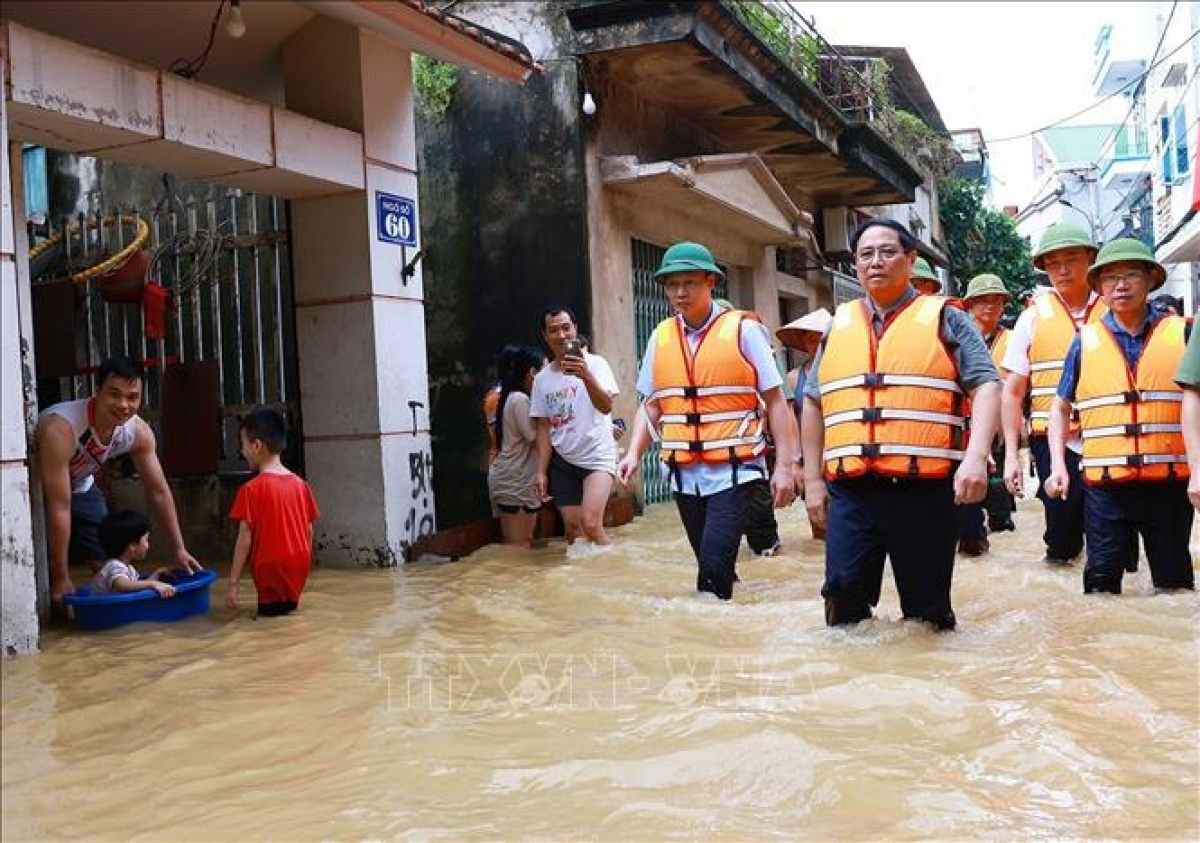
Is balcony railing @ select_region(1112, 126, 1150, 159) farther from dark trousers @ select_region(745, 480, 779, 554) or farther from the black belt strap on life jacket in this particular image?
the black belt strap on life jacket

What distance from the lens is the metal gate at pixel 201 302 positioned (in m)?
8.47

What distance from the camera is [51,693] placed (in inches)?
171

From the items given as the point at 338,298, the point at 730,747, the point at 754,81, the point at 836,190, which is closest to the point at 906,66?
the point at 836,190

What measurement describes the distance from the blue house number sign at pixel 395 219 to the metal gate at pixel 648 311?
396cm

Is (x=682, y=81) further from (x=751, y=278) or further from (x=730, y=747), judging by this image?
(x=730, y=747)

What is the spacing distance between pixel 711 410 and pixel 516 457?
8.53ft

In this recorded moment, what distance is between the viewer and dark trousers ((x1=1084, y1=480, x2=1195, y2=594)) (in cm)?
536

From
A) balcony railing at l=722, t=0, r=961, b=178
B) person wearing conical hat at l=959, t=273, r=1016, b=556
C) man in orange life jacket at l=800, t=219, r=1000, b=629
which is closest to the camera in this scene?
man in orange life jacket at l=800, t=219, r=1000, b=629

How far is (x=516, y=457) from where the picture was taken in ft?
26.5

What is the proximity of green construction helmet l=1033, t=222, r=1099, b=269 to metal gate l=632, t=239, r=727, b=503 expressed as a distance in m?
5.16

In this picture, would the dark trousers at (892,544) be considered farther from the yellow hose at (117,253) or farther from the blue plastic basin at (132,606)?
the yellow hose at (117,253)

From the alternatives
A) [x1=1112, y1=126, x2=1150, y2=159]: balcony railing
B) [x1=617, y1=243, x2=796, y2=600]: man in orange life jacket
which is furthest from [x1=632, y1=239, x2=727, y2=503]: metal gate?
[x1=1112, y1=126, x2=1150, y2=159]: balcony railing

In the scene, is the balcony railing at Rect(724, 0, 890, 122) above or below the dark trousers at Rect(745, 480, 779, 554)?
above

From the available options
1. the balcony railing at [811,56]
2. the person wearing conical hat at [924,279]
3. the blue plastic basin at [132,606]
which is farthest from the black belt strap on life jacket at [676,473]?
the balcony railing at [811,56]
